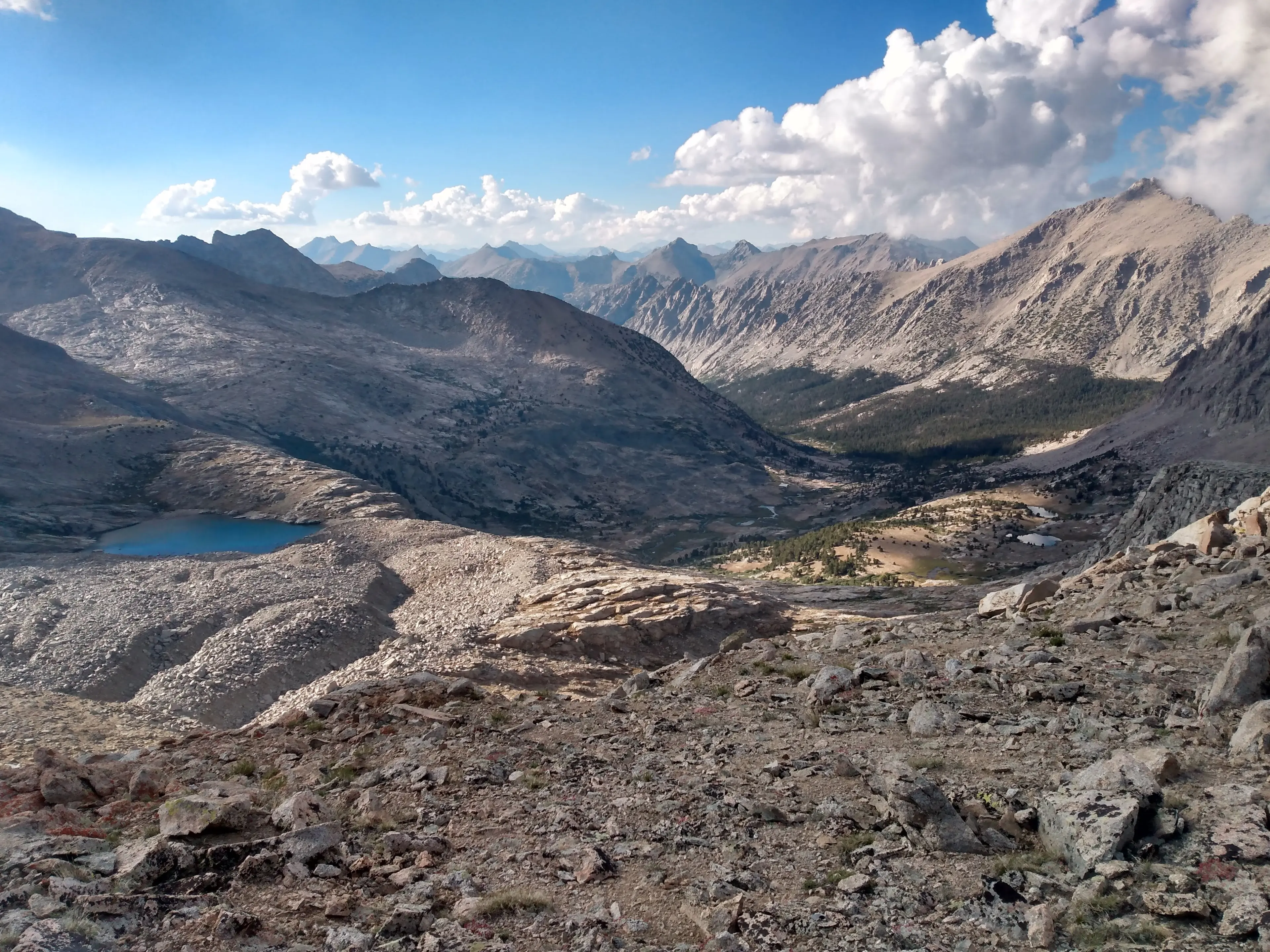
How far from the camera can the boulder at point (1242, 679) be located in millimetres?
12375

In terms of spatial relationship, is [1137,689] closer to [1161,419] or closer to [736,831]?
[736,831]

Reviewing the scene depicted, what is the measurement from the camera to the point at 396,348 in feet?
563

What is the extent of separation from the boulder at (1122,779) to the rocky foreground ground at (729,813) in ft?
0.14

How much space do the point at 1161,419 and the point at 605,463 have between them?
10643 centimetres

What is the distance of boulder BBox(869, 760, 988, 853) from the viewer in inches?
402

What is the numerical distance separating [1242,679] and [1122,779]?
4044 millimetres

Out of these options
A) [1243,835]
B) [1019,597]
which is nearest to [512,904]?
[1243,835]

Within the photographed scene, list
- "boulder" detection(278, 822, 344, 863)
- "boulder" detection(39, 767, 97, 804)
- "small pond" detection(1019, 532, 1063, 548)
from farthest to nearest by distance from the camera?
"small pond" detection(1019, 532, 1063, 548) → "boulder" detection(39, 767, 97, 804) → "boulder" detection(278, 822, 344, 863)

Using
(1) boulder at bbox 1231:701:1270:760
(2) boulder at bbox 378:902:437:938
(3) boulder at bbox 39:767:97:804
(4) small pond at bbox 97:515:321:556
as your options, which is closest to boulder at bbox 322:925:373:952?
(2) boulder at bbox 378:902:437:938

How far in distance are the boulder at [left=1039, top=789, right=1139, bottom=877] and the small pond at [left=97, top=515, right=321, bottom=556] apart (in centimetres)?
6655

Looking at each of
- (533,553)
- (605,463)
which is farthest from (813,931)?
(605,463)

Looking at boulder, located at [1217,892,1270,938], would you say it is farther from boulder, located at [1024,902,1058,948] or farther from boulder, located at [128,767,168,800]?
boulder, located at [128,767,168,800]

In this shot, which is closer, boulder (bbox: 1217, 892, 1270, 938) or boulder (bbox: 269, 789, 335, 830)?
boulder (bbox: 1217, 892, 1270, 938)

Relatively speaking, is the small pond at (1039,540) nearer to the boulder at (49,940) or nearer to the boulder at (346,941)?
the boulder at (346,941)
